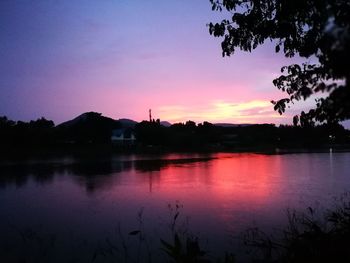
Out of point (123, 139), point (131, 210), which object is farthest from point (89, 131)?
point (131, 210)

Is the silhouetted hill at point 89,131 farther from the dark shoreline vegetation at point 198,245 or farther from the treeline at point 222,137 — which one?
the dark shoreline vegetation at point 198,245

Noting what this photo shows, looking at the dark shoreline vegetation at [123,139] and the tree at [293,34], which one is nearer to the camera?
the tree at [293,34]

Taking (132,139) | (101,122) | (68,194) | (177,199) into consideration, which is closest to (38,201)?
(68,194)

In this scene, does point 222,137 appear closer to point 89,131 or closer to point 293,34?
point 89,131

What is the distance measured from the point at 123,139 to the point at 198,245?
94.0 m

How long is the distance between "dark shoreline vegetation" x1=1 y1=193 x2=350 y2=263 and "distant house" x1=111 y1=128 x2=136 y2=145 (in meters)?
87.3

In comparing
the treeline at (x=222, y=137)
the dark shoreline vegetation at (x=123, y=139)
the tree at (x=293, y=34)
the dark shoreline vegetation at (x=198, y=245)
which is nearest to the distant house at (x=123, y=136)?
the dark shoreline vegetation at (x=123, y=139)

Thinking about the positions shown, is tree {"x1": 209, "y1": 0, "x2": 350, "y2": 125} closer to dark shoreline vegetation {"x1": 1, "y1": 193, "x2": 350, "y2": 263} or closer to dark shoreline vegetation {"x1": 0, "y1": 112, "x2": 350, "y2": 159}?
dark shoreline vegetation {"x1": 1, "y1": 193, "x2": 350, "y2": 263}

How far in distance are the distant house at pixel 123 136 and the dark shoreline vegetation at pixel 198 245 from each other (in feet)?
286

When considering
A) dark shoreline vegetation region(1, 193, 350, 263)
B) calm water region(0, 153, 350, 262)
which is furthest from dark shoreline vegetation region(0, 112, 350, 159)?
dark shoreline vegetation region(1, 193, 350, 263)

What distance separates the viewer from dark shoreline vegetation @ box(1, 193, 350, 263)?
258 inches

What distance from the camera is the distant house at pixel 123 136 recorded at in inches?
3969

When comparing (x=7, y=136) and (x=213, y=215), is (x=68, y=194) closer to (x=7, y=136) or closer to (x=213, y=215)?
(x=213, y=215)

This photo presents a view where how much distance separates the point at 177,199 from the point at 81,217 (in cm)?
531
